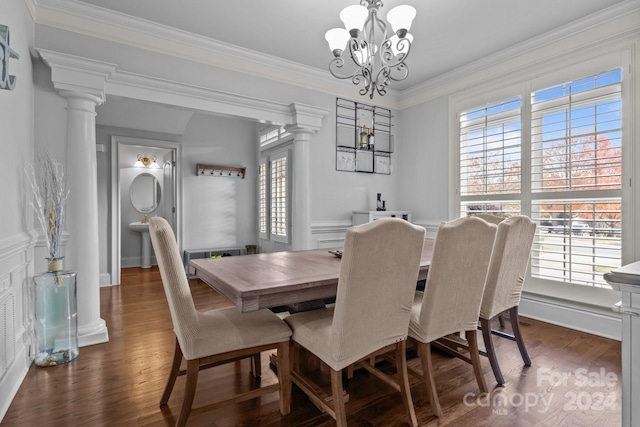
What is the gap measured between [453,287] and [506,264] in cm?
61

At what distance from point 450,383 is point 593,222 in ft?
6.44

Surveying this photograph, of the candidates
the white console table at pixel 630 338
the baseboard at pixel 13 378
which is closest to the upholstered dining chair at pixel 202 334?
the baseboard at pixel 13 378

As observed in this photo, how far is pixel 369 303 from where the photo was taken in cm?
147

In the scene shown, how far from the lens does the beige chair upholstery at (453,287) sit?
1.67m

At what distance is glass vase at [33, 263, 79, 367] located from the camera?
7.40 feet

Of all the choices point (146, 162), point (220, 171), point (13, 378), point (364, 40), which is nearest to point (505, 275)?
point (364, 40)

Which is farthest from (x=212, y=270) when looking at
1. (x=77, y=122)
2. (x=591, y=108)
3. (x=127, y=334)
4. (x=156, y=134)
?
(x=156, y=134)

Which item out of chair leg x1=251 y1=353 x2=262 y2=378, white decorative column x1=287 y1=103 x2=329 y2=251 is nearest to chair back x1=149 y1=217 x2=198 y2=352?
chair leg x1=251 y1=353 x2=262 y2=378

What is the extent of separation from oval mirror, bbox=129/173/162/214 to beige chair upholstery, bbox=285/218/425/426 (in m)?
5.41

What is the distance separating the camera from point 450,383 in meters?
2.01

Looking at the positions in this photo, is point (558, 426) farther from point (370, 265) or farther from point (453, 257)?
point (370, 265)

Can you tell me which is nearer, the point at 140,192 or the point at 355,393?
the point at 355,393

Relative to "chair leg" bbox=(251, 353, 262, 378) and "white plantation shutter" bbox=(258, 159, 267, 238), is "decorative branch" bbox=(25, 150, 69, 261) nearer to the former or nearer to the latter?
"chair leg" bbox=(251, 353, 262, 378)

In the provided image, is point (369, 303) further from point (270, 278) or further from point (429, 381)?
point (429, 381)
